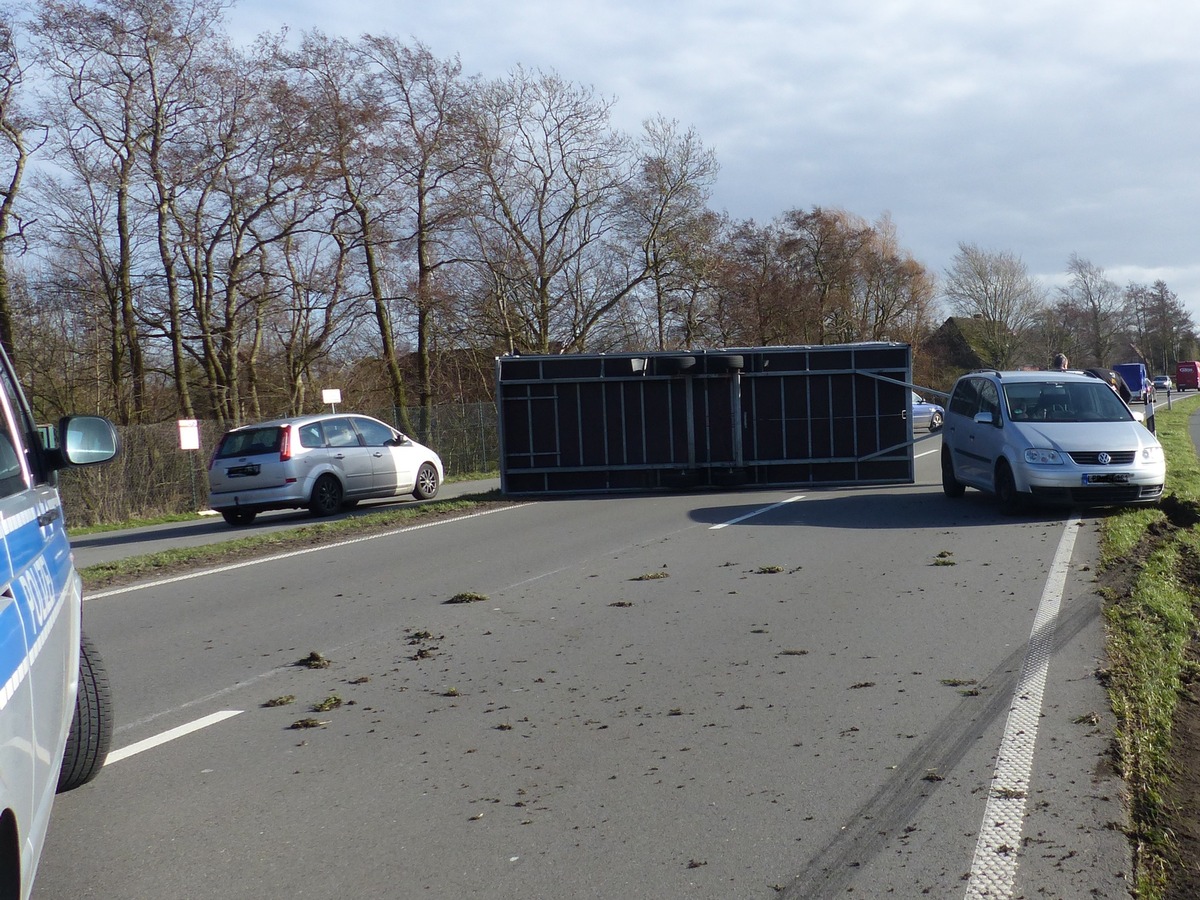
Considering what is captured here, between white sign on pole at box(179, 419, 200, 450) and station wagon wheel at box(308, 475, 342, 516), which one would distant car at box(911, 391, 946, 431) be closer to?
white sign on pole at box(179, 419, 200, 450)

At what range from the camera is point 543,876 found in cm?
384

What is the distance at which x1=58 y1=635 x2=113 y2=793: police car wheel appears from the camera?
4.62 m

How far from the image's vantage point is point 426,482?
20.4 meters

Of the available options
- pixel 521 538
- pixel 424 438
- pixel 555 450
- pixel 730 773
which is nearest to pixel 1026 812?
pixel 730 773

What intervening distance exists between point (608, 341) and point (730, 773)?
3895 cm

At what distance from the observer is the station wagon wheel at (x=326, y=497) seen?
17.6 m

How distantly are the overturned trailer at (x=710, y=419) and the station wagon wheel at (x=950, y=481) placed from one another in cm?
309

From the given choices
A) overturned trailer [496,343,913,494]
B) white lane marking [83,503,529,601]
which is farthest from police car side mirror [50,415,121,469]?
overturned trailer [496,343,913,494]

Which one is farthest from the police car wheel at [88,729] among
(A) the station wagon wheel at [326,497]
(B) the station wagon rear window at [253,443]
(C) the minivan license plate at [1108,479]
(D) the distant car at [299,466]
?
(A) the station wagon wheel at [326,497]

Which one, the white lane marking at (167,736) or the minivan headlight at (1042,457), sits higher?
the minivan headlight at (1042,457)

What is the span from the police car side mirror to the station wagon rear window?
1283 centimetres

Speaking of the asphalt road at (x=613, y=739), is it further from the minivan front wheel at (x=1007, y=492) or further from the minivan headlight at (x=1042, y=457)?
the minivan front wheel at (x=1007, y=492)

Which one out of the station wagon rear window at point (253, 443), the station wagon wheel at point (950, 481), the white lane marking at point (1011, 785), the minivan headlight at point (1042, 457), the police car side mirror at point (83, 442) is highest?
the police car side mirror at point (83, 442)

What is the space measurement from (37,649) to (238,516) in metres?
15.6
